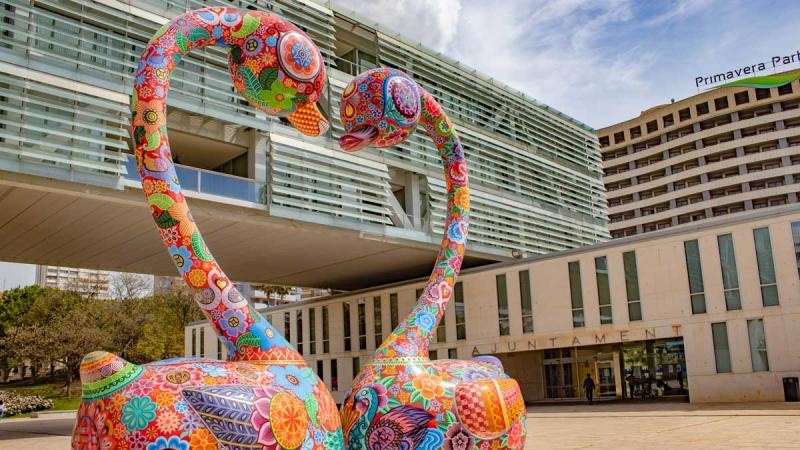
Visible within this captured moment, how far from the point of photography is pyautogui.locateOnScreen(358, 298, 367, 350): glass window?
1170 inches

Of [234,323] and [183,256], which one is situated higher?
[183,256]

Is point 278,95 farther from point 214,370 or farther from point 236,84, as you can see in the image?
point 214,370

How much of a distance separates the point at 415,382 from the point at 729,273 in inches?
706

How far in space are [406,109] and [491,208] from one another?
2188 centimetres

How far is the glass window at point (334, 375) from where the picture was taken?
3088cm

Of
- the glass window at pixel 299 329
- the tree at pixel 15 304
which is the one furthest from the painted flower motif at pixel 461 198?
the tree at pixel 15 304

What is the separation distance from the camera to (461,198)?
5.31 metres

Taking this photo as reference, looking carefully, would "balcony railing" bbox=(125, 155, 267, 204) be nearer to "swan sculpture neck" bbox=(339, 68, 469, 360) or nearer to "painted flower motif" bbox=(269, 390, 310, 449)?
"swan sculpture neck" bbox=(339, 68, 469, 360)

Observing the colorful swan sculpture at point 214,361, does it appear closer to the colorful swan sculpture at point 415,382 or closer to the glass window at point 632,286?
the colorful swan sculpture at point 415,382

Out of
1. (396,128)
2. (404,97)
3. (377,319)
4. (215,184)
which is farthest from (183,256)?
(377,319)

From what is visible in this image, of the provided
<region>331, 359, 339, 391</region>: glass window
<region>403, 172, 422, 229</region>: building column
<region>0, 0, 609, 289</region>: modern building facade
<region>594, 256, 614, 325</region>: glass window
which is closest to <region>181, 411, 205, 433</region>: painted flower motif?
<region>0, 0, 609, 289</region>: modern building facade

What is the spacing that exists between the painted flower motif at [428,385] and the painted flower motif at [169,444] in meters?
1.51

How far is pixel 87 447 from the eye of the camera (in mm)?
3213

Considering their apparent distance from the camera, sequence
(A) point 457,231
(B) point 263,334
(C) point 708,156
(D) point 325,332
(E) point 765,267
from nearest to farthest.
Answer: (B) point 263,334
(A) point 457,231
(E) point 765,267
(D) point 325,332
(C) point 708,156
